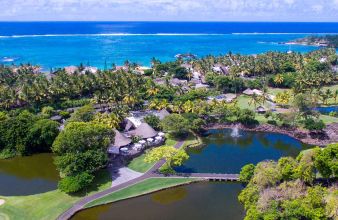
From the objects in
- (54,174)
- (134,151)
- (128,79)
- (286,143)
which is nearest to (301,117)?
(286,143)

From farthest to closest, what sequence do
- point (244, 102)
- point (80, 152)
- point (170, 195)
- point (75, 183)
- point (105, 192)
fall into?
point (244, 102), point (80, 152), point (170, 195), point (105, 192), point (75, 183)

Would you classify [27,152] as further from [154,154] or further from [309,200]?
[309,200]

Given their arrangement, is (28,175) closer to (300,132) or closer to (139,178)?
(139,178)

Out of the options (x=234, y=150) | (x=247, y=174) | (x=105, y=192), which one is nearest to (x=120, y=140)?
(x=105, y=192)

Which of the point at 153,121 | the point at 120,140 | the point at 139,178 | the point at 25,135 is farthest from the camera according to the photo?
the point at 153,121

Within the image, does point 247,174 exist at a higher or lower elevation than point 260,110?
lower
